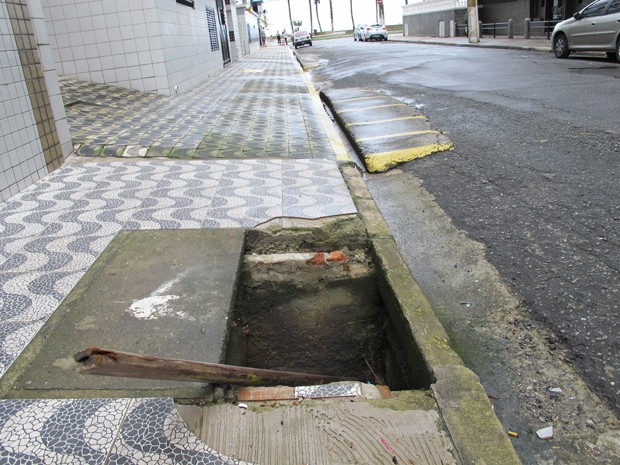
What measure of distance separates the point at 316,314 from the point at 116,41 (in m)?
8.92

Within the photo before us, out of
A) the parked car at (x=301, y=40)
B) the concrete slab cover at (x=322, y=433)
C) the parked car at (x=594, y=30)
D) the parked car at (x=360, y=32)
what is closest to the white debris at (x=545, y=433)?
the concrete slab cover at (x=322, y=433)

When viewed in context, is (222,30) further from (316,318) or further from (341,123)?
(316,318)

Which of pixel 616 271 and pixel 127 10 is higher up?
pixel 127 10

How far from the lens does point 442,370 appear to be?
2.33 metres

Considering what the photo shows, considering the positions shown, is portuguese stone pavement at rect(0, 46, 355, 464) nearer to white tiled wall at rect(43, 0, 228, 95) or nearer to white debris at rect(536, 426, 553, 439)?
white tiled wall at rect(43, 0, 228, 95)

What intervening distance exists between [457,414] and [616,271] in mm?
1847

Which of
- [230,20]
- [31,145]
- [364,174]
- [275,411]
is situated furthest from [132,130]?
[230,20]

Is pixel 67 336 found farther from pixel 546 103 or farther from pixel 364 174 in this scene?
pixel 546 103

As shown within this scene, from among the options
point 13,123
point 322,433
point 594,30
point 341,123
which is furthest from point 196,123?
point 594,30

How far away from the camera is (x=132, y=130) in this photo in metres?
7.51

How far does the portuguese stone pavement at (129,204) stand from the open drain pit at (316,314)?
58 cm

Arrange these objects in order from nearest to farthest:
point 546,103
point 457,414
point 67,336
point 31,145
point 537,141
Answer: point 457,414, point 67,336, point 31,145, point 537,141, point 546,103

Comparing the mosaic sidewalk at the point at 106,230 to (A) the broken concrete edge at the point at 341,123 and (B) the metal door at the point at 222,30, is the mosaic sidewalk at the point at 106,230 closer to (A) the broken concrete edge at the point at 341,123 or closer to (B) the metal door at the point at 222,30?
(A) the broken concrete edge at the point at 341,123

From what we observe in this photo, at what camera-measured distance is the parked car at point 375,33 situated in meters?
42.5
